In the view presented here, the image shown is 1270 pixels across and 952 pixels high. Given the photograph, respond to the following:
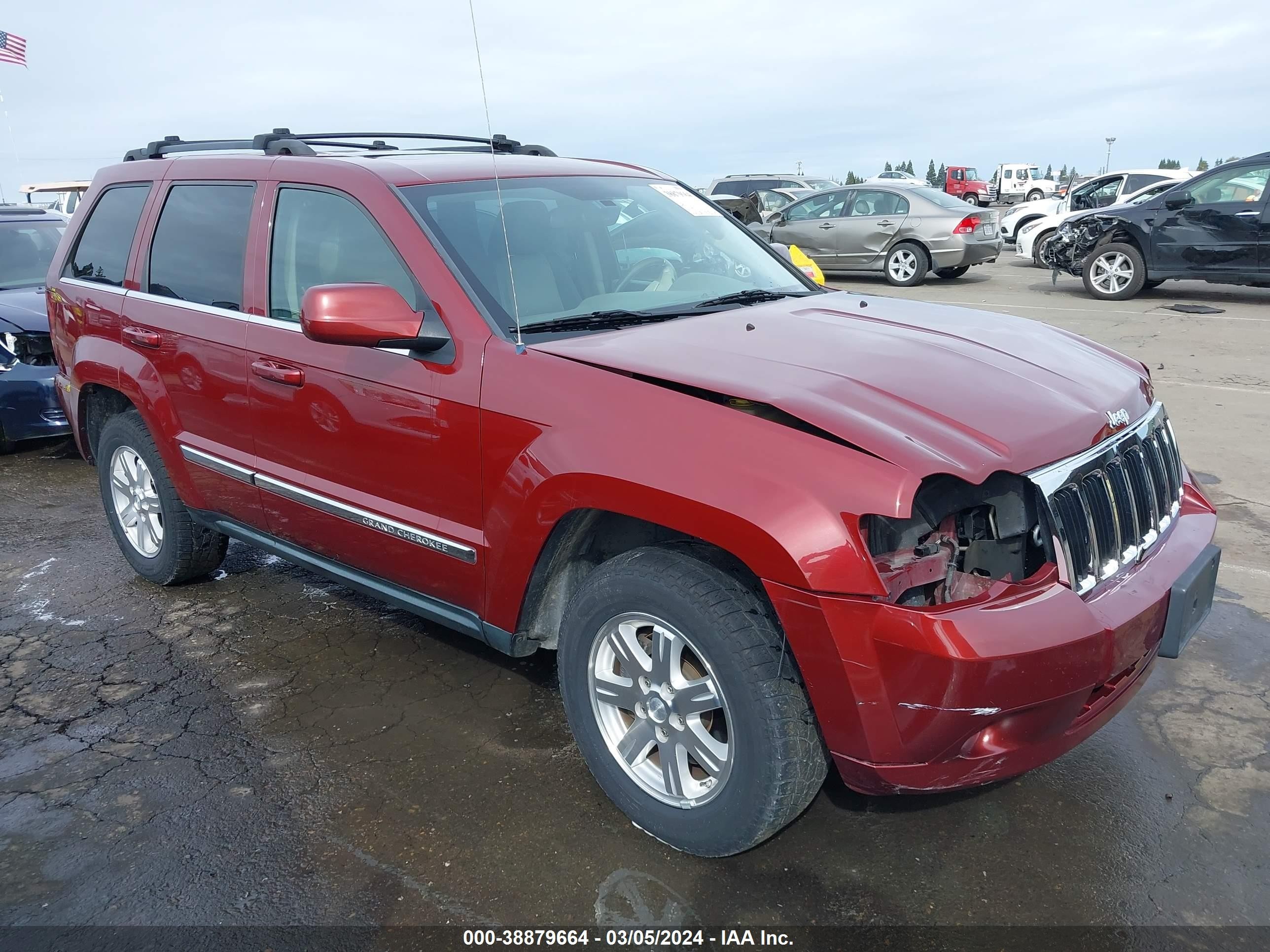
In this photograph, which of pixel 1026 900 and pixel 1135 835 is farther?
pixel 1135 835

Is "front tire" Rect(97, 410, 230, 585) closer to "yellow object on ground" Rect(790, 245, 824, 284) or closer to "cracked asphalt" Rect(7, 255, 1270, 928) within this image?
"cracked asphalt" Rect(7, 255, 1270, 928)

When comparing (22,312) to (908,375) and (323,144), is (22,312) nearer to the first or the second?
(323,144)

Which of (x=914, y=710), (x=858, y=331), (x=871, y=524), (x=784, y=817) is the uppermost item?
(x=858, y=331)

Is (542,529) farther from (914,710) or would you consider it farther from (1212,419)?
(1212,419)

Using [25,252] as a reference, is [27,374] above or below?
below

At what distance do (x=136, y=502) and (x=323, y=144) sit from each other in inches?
73.9

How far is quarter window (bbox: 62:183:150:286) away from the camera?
4426 mm

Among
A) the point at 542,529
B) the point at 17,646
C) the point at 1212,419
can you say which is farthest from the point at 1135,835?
the point at 1212,419

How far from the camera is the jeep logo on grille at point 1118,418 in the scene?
269 centimetres

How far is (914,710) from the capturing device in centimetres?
220

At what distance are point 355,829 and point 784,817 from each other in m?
1.25

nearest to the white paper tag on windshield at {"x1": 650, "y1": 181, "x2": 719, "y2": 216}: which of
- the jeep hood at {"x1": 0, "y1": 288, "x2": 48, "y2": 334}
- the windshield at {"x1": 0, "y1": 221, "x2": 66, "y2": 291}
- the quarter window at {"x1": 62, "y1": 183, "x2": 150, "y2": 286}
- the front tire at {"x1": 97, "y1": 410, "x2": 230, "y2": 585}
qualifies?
the quarter window at {"x1": 62, "y1": 183, "x2": 150, "y2": 286}

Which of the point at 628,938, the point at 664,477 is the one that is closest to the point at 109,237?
the point at 664,477

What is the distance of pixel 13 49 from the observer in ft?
61.9
